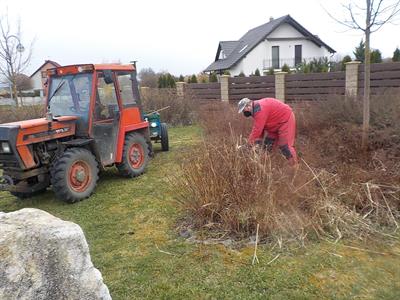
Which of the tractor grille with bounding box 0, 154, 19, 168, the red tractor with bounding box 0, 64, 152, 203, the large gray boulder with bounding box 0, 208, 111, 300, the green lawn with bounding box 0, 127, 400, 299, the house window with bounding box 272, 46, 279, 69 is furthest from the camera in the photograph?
the house window with bounding box 272, 46, 279, 69

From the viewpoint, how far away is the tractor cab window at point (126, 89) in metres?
7.01

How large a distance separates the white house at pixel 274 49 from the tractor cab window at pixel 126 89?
91.3 feet

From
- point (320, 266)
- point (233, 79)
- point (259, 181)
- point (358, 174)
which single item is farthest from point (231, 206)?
point (233, 79)

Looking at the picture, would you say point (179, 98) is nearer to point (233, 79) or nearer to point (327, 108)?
point (233, 79)

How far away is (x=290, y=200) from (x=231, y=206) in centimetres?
64

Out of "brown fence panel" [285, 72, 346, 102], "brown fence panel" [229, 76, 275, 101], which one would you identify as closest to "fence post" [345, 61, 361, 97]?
"brown fence panel" [285, 72, 346, 102]

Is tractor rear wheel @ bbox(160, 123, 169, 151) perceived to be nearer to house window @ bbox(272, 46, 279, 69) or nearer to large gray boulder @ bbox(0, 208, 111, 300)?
large gray boulder @ bbox(0, 208, 111, 300)

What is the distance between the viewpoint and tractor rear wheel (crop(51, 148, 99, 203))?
559 cm

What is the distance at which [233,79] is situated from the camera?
55.5 feet

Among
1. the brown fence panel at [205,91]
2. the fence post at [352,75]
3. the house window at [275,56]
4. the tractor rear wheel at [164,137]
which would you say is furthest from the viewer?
the house window at [275,56]

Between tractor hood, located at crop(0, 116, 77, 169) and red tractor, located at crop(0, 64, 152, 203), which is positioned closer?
tractor hood, located at crop(0, 116, 77, 169)

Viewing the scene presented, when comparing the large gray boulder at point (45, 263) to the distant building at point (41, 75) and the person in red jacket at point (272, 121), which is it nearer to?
the person in red jacket at point (272, 121)

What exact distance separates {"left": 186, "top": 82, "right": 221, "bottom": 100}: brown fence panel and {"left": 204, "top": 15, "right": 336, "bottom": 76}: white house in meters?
16.5

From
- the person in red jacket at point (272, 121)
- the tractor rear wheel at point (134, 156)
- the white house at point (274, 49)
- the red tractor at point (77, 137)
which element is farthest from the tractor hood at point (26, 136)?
the white house at point (274, 49)
